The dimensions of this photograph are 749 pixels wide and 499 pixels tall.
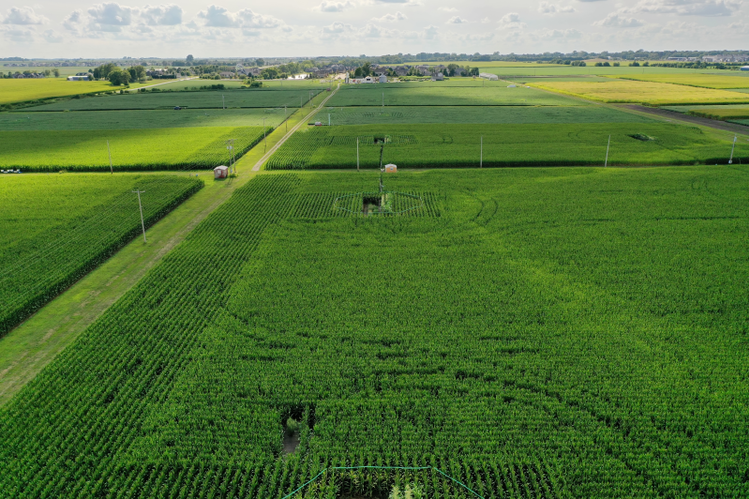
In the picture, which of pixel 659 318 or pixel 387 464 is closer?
pixel 387 464

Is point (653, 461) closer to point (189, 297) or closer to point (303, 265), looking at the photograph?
point (303, 265)

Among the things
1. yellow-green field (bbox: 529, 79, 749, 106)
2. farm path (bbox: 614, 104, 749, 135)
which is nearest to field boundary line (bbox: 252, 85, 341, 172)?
farm path (bbox: 614, 104, 749, 135)

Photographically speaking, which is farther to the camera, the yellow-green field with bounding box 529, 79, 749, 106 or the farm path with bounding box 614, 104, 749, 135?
the yellow-green field with bounding box 529, 79, 749, 106

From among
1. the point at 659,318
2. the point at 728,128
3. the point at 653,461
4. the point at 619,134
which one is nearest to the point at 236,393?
the point at 653,461

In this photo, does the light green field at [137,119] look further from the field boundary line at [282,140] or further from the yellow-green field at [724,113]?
the yellow-green field at [724,113]

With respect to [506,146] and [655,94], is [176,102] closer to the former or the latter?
[506,146]

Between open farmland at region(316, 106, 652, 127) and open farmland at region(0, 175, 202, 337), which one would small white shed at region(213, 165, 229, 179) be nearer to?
open farmland at region(0, 175, 202, 337)

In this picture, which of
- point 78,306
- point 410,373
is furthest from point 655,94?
point 78,306
